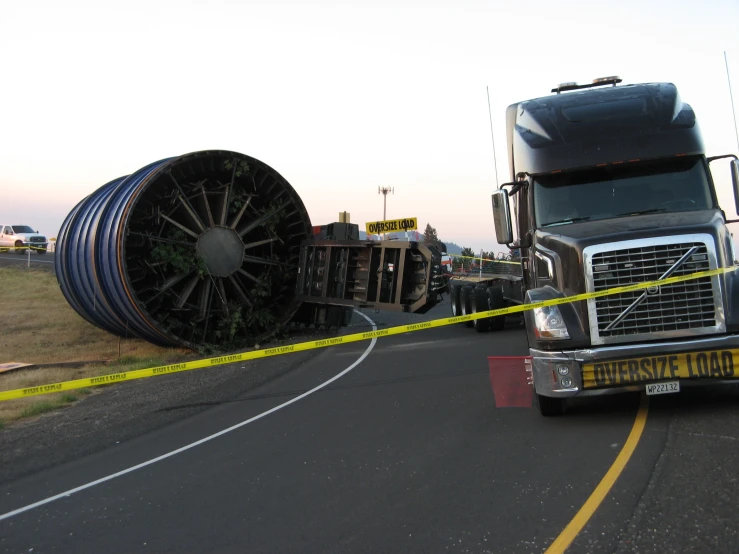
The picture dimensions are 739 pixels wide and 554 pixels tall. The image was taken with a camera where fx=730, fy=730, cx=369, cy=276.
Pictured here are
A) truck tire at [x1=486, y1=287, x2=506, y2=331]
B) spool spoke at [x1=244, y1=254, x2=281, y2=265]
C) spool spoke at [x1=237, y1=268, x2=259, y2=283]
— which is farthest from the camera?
spool spoke at [x1=244, y1=254, x2=281, y2=265]

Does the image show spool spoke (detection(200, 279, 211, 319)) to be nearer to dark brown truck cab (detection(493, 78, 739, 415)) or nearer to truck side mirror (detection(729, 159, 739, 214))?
dark brown truck cab (detection(493, 78, 739, 415))

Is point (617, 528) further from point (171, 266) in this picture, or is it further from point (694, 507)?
point (171, 266)

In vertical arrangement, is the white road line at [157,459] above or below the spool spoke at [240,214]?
below

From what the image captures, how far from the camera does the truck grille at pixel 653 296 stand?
7.16 metres

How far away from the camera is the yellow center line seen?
4539 mm

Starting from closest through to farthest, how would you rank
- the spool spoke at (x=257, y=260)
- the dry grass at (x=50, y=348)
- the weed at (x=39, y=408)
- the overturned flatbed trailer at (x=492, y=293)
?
the weed at (x=39, y=408) < the dry grass at (x=50, y=348) < the overturned flatbed trailer at (x=492, y=293) < the spool spoke at (x=257, y=260)

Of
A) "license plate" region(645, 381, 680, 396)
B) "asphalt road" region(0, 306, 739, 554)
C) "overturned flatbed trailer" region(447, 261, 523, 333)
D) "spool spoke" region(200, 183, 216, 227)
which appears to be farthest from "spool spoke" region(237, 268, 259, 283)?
"license plate" region(645, 381, 680, 396)

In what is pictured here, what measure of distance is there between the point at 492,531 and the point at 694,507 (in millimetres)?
1375

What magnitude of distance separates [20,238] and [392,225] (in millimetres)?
38741

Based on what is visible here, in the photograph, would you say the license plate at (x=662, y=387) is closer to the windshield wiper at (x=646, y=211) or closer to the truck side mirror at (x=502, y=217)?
the windshield wiper at (x=646, y=211)

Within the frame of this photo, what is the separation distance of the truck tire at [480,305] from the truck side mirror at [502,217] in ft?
28.6

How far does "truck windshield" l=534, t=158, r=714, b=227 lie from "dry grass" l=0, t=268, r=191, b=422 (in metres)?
7.95

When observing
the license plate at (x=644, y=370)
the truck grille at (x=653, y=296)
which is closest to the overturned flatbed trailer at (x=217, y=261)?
the truck grille at (x=653, y=296)

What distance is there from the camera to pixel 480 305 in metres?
17.6
